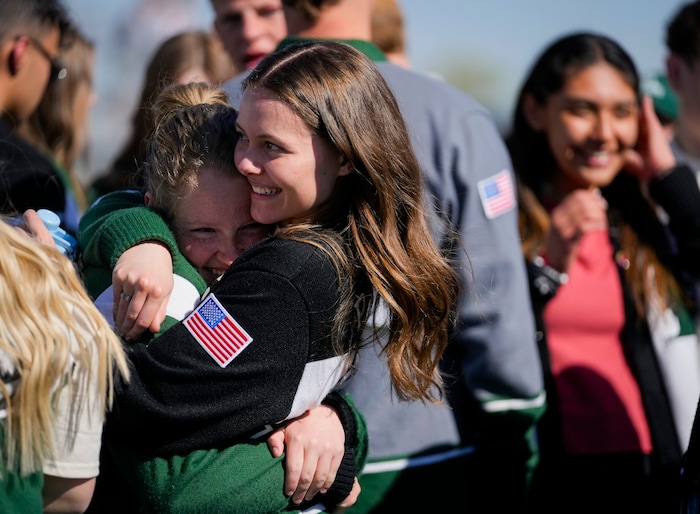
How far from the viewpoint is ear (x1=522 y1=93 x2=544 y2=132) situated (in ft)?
11.7

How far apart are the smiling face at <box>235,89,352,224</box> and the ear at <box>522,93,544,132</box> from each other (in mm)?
1840

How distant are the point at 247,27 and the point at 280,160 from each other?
1.83m

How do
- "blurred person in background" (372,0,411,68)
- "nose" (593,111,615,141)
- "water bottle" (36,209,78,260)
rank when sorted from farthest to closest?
"blurred person in background" (372,0,411,68)
"nose" (593,111,615,141)
"water bottle" (36,209,78,260)

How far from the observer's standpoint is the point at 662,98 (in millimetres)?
4281

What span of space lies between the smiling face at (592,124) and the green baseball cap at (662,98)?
76 cm

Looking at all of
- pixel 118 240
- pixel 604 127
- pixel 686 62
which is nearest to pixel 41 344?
pixel 118 240

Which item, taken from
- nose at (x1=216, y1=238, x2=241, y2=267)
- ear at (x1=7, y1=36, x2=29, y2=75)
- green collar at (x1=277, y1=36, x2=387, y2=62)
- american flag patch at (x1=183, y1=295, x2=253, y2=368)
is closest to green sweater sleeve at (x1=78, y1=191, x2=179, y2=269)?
nose at (x1=216, y1=238, x2=241, y2=267)

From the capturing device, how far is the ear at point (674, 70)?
412 centimetres

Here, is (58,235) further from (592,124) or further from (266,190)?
(592,124)

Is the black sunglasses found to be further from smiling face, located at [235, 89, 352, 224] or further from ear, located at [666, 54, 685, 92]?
ear, located at [666, 54, 685, 92]

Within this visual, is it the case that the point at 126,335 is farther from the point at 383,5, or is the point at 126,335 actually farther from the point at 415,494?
the point at 383,5

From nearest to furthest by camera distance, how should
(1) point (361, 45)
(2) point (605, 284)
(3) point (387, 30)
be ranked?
(1) point (361, 45), (2) point (605, 284), (3) point (387, 30)

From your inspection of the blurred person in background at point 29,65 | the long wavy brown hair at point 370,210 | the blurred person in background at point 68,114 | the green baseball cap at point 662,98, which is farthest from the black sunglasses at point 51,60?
the green baseball cap at point 662,98

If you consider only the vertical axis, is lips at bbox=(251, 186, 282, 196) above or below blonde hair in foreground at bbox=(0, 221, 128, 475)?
above
